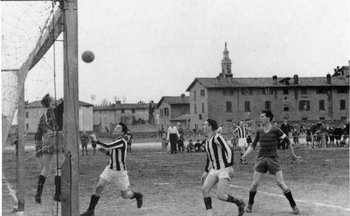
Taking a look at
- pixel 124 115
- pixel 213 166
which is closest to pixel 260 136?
pixel 213 166

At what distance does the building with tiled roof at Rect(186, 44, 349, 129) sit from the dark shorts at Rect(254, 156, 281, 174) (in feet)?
226

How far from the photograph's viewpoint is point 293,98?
266 ft

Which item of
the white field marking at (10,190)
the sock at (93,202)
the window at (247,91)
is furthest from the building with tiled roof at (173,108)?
the sock at (93,202)

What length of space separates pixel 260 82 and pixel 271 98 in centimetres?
316

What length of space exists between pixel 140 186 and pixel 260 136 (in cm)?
473

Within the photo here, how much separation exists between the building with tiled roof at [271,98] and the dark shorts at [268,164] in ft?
226

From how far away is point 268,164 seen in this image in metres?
9.44

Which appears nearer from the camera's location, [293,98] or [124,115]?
[293,98]

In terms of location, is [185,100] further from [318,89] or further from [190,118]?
[318,89]

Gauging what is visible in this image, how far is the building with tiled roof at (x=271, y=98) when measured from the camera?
260 feet

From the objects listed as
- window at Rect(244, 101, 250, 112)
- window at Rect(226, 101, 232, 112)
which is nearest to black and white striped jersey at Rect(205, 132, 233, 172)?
window at Rect(226, 101, 232, 112)

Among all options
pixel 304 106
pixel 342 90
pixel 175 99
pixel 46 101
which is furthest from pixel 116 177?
pixel 175 99

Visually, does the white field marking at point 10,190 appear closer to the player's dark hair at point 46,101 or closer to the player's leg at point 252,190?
the player's dark hair at point 46,101

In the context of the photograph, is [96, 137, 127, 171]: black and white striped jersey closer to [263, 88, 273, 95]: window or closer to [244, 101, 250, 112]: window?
[244, 101, 250, 112]: window
